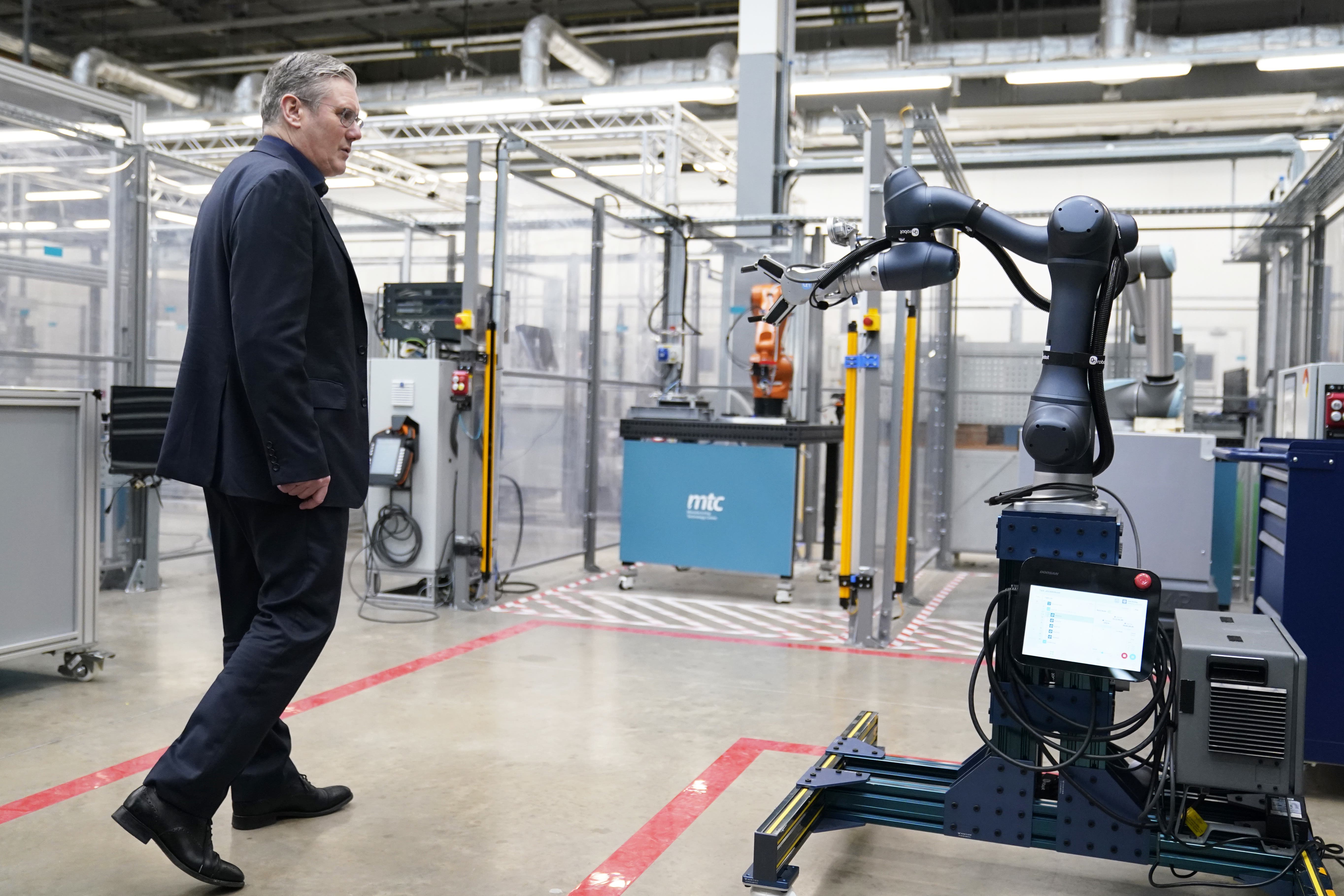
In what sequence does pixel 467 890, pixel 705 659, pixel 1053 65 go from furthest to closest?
1. pixel 1053 65
2. pixel 705 659
3. pixel 467 890

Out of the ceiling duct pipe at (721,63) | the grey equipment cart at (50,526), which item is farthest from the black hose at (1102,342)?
the ceiling duct pipe at (721,63)

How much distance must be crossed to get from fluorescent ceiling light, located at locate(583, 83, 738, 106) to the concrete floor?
21.4ft

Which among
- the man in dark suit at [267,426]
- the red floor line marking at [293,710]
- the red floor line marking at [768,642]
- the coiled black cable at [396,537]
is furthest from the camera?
the coiled black cable at [396,537]

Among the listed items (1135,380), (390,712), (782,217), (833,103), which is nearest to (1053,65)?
(833,103)

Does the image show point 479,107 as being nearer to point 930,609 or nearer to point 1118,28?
point 1118,28

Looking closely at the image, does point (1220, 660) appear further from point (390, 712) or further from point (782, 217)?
point (782, 217)

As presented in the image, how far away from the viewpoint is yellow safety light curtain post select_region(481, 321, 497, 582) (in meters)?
6.14

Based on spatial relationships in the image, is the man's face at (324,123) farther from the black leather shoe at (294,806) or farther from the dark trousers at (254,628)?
the black leather shoe at (294,806)

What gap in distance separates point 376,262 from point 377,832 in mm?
9816

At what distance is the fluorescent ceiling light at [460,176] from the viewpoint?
1345cm

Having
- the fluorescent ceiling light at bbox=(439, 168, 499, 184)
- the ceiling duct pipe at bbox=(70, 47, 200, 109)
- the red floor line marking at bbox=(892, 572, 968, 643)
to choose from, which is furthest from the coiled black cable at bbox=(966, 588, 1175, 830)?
the ceiling duct pipe at bbox=(70, 47, 200, 109)

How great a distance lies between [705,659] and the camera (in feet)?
16.7

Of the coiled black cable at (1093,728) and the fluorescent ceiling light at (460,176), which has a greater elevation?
the fluorescent ceiling light at (460,176)

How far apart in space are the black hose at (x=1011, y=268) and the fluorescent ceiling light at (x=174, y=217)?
697 centimetres
